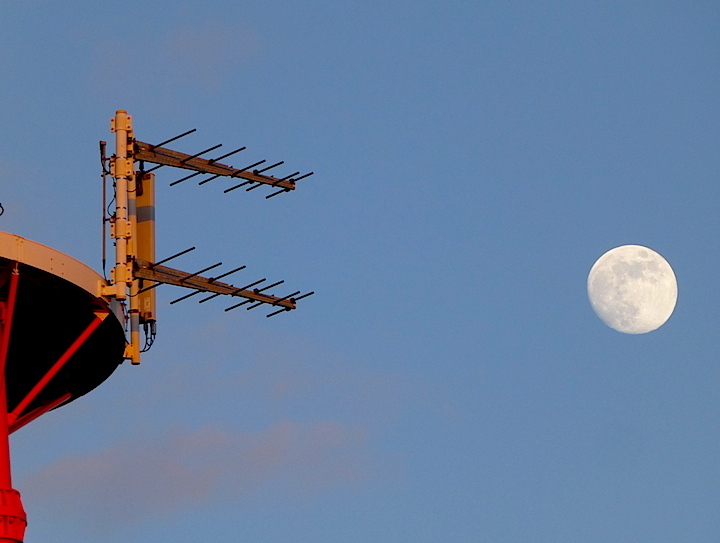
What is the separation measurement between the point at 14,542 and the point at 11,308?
595 cm

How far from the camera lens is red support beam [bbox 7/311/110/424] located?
44.8 metres

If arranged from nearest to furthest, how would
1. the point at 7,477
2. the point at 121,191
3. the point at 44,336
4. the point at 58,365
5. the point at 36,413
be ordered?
the point at 7,477 < the point at 58,365 < the point at 44,336 < the point at 36,413 < the point at 121,191

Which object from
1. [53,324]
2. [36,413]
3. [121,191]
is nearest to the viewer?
[53,324]

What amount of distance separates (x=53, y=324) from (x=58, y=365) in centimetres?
181

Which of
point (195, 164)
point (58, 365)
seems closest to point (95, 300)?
point (58, 365)

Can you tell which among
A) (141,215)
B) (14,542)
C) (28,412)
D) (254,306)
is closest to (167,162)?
(141,215)

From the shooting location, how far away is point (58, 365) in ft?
148

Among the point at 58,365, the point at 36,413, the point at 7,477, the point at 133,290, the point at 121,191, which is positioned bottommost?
the point at 7,477

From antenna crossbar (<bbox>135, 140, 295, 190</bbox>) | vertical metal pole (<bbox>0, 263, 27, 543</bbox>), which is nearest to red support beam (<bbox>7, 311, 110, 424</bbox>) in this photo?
vertical metal pole (<bbox>0, 263, 27, 543</bbox>)

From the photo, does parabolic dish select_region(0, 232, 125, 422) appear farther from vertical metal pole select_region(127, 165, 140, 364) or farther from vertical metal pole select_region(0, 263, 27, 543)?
vertical metal pole select_region(0, 263, 27, 543)

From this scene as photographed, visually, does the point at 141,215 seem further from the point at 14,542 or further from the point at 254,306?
the point at 14,542

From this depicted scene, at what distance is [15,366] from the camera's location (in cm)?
4875

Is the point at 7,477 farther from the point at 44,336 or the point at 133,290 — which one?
the point at 133,290

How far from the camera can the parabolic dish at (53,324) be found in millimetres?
42531
